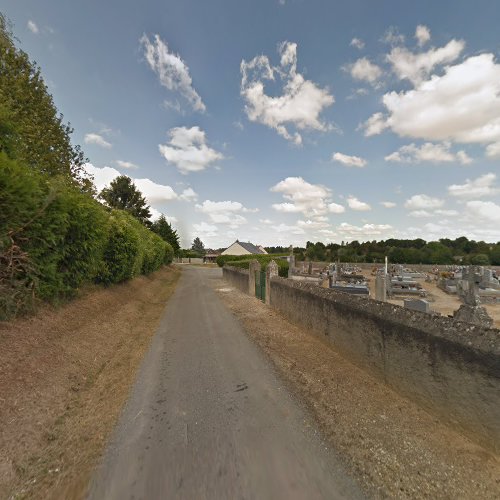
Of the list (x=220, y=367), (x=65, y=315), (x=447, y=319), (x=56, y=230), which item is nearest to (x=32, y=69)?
(x=56, y=230)

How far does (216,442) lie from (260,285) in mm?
11091

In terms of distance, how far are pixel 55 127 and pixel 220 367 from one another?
14.5 m

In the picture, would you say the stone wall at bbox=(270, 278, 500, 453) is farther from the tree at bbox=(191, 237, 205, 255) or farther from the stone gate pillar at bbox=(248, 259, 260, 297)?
the tree at bbox=(191, 237, 205, 255)


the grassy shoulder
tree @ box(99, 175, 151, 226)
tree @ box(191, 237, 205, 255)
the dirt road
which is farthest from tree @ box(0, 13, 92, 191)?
tree @ box(191, 237, 205, 255)

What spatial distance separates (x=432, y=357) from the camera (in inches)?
140

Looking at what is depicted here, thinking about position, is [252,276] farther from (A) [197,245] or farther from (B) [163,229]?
(A) [197,245]

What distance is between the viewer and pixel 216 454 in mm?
2904

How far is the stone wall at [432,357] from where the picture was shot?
2.95 m

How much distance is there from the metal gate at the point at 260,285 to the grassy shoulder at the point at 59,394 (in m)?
6.75

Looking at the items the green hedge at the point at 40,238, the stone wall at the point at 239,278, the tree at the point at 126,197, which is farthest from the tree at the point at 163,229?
the green hedge at the point at 40,238

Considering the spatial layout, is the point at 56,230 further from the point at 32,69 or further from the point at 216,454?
the point at 32,69

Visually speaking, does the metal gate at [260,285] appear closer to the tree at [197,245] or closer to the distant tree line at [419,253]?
the distant tree line at [419,253]

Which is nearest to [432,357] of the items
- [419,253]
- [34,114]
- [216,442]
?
[216,442]

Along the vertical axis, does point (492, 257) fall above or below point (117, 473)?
above
